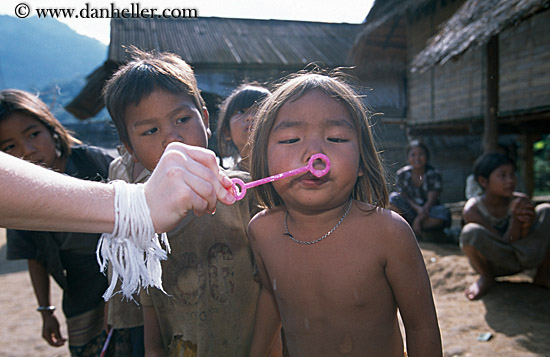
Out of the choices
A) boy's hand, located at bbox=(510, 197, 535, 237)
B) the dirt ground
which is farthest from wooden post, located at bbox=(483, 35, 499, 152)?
boy's hand, located at bbox=(510, 197, 535, 237)

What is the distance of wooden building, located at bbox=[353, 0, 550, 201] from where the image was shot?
18.6 feet

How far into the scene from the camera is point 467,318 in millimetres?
3111

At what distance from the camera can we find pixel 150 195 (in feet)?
2.95

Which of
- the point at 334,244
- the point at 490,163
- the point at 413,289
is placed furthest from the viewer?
the point at 490,163

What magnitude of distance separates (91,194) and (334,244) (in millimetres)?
881

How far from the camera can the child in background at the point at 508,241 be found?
347 cm

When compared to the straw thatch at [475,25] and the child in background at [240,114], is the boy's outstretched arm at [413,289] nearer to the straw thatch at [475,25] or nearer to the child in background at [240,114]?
the child in background at [240,114]

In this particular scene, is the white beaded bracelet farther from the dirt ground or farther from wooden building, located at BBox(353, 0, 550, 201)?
wooden building, located at BBox(353, 0, 550, 201)

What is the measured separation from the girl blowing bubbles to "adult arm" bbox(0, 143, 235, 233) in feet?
1.55

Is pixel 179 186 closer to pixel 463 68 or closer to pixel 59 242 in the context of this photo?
pixel 59 242

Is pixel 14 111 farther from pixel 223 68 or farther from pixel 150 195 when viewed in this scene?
pixel 223 68

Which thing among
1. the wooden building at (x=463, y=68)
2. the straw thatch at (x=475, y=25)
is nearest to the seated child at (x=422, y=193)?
the wooden building at (x=463, y=68)

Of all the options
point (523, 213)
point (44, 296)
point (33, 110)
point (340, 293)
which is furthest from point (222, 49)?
point (340, 293)

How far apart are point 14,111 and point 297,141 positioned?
6.40 feet
